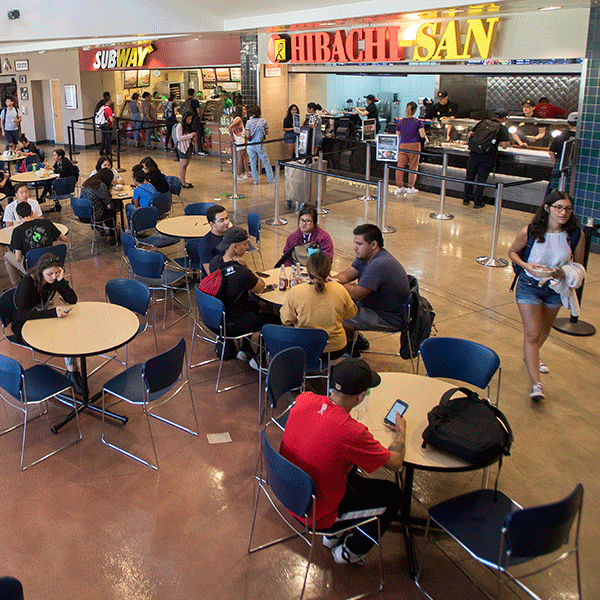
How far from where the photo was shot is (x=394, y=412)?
334cm

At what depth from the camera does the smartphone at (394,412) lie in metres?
3.28

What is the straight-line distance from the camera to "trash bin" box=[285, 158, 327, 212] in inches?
404

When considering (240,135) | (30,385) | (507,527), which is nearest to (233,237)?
(30,385)

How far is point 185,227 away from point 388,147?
4.26 metres

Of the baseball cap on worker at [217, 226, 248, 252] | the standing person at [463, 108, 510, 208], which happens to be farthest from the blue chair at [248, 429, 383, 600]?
the standing person at [463, 108, 510, 208]

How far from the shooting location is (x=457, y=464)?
A: 3035 millimetres

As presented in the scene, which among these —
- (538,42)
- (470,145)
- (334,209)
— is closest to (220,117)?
(334,209)

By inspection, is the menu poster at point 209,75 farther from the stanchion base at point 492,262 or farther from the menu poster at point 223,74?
the stanchion base at point 492,262

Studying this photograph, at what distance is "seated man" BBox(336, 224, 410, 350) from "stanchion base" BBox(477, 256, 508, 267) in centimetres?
326

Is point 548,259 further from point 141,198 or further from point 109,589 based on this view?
point 141,198

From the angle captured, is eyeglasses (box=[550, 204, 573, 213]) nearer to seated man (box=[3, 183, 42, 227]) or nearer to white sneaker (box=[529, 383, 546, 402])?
white sneaker (box=[529, 383, 546, 402])

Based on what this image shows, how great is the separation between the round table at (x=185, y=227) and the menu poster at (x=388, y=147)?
149 inches

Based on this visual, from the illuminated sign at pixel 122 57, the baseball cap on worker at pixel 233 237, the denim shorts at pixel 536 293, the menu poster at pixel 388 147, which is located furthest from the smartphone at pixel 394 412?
the illuminated sign at pixel 122 57

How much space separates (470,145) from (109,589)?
888 cm
